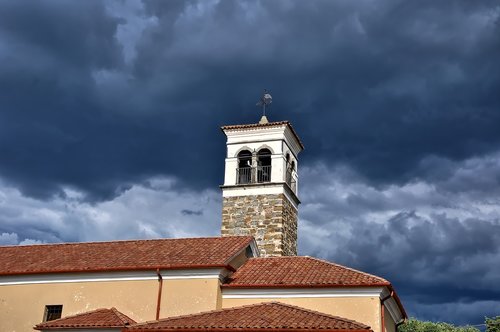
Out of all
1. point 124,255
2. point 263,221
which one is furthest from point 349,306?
point 263,221

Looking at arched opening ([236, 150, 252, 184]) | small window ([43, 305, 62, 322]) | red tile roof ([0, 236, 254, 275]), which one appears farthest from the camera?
arched opening ([236, 150, 252, 184])

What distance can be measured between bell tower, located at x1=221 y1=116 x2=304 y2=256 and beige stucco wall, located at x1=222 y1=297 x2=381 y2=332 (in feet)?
23.2

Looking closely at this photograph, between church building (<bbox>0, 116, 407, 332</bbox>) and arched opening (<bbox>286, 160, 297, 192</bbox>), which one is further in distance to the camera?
arched opening (<bbox>286, 160, 297, 192</bbox>)

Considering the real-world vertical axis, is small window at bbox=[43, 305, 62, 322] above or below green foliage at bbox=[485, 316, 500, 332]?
below

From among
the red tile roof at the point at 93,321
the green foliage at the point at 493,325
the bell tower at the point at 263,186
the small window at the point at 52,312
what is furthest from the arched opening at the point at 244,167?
the green foliage at the point at 493,325

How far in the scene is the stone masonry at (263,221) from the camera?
24.8 metres

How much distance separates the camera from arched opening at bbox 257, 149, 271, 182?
1046 inches

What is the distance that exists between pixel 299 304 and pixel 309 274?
1212mm

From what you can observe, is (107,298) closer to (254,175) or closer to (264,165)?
(254,175)

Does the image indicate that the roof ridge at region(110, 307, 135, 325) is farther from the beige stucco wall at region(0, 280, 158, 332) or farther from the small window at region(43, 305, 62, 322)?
the small window at region(43, 305, 62, 322)

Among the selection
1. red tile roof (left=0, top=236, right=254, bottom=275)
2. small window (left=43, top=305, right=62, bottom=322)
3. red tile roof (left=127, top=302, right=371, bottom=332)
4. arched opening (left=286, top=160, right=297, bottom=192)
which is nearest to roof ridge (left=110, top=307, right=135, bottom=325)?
red tile roof (left=0, top=236, right=254, bottom=275)

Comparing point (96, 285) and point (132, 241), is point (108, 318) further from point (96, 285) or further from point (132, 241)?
point (132, 241)

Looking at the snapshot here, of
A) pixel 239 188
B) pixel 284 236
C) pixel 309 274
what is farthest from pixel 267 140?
pixel 309 274

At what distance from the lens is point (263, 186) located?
25828 millimetres
